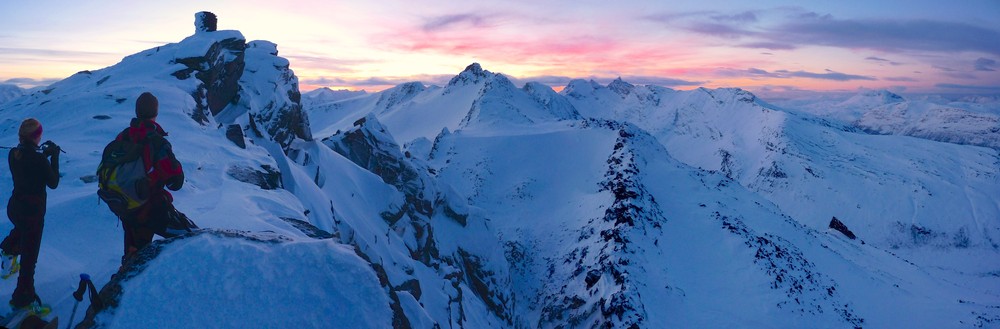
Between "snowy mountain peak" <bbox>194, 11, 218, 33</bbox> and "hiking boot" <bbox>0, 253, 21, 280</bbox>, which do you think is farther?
"snowy mountain peak" <bbox>194, 11, 218, 33</bbox>

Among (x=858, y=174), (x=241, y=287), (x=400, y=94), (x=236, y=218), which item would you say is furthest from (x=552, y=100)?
(x=241, y=287)

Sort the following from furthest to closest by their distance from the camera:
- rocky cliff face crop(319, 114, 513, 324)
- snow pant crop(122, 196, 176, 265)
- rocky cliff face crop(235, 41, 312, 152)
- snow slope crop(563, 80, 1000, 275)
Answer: snow slope crop(563, 80, 1000, 275), rocky cliff face crop(319, 114, 513, 324), rocky cliff face crop(235, 41, 312, 152), snow pant crop(122, 196, 176, 265)

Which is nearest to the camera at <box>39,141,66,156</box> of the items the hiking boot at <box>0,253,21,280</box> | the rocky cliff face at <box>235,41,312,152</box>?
the hiking boot at <box>0,253,21,280</box>

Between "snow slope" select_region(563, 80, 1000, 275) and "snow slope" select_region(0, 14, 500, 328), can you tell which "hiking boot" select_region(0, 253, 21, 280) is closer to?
"snow slope" select_region(0, 14, 500, 328)

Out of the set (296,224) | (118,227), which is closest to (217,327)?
(118,227)

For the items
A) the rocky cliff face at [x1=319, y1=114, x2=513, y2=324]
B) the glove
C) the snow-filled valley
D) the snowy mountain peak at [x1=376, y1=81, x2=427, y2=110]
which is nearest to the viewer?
the glove

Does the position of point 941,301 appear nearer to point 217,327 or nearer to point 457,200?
point 457,200

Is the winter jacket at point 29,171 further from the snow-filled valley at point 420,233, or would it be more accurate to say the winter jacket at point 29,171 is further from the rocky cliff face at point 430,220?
the rocky cliff face at point 430,220
